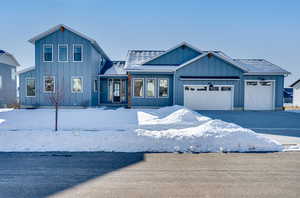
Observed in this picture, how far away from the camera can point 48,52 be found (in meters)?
15.6

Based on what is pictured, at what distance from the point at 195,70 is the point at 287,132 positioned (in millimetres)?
8108

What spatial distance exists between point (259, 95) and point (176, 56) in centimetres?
767

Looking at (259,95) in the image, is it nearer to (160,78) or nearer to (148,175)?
(160,78)

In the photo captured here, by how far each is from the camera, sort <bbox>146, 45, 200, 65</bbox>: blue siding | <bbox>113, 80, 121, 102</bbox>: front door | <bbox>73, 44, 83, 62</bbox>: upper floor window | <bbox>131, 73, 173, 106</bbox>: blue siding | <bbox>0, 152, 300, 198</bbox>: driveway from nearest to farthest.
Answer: <bbox>0, 152, 300, 198</bbox>: driveway → <bbox>131, 73, 173, 106</bbox>: blue siding → <bbox>73, 44, 83, 62</bbox>: upper floor window → <bbox>146, 45, 200, 65</bbox>: blue siding → <bbox>113, 80, 121, 102</bbox>: front door

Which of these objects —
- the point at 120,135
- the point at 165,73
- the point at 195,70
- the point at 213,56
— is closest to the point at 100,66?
the point at 165,73

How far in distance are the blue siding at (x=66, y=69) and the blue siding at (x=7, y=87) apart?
7712 millimetres

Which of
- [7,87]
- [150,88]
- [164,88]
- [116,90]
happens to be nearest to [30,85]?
[116,90]

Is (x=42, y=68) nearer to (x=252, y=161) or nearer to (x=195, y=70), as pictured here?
(x=195, y=70)

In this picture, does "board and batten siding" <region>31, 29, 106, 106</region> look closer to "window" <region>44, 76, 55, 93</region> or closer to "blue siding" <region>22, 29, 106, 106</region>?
"blue siding" <region>22, 29, 106, 106</region>

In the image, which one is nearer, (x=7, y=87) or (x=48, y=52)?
(x=48, y=52)

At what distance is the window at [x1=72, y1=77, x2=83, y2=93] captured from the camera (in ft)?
52.1

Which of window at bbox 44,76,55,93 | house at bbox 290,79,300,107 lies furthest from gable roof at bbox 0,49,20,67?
house at bbox 290,79,300,107

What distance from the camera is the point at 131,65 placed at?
15.8 metres

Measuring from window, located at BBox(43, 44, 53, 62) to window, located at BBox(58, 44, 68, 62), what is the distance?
685mm
